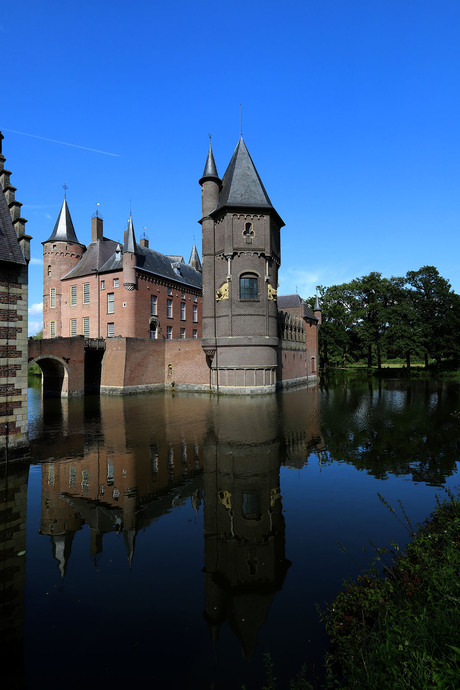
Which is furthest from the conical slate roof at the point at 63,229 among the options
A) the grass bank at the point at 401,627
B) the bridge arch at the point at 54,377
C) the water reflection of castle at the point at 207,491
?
the grass bank at the point at 401,627

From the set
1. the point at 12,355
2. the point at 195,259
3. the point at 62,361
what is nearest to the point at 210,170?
the point at 62,361

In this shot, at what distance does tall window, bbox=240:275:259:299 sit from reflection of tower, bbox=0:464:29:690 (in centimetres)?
2311

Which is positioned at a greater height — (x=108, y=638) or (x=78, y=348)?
(x=78, y=348)

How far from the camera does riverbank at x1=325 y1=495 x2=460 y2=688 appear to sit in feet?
9.92

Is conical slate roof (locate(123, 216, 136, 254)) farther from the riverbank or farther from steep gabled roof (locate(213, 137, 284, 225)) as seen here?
the riverbank

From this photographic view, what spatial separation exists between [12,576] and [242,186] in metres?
31.1

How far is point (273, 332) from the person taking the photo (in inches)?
1243

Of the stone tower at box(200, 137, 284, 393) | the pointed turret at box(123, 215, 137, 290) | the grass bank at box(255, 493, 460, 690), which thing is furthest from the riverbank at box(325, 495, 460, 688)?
the pointed turret at box(123, 215, 137, 290)

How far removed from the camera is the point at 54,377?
102ft

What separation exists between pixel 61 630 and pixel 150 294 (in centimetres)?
3512

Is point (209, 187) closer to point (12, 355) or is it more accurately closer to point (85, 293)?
point (85, 293)

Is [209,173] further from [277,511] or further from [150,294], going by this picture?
[277,511]

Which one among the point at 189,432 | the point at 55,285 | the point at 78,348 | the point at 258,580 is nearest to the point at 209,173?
the point at 78,348

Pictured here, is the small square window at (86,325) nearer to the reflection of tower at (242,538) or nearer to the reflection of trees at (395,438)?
the reflection of trees at (395,438)
